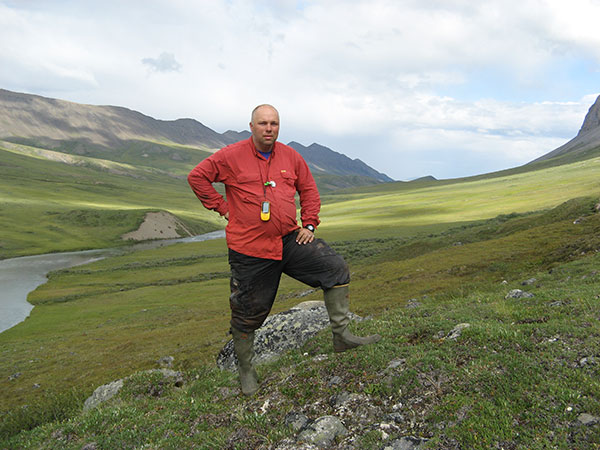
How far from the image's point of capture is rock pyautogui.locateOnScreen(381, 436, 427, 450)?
552cm

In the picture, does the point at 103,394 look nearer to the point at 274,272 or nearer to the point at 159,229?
the point at 274,272

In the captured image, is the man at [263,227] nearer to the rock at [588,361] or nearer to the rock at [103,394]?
the rock at [588,361]

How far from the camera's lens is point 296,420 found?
6805mm

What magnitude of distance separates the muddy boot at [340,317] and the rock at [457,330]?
179 centimetres

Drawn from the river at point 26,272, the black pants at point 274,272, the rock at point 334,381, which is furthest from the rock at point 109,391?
the river at point 26,272

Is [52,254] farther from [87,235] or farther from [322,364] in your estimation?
[322,364]

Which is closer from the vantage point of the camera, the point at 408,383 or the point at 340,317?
the point at 408,383

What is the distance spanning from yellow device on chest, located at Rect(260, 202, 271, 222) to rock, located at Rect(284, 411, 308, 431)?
3654 mm

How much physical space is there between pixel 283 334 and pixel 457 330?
22.5 ft

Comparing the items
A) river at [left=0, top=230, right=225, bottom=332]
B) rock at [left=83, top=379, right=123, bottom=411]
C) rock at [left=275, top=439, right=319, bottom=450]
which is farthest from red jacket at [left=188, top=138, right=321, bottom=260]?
river at [left=0, top=230, right=225, bottom=332]

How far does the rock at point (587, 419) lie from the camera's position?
5.12 meters

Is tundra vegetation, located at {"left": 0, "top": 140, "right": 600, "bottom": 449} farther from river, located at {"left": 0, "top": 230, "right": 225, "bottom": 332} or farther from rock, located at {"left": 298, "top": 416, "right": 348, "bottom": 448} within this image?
river, located at {"left": 0, "top": 230, "right": 225, "bottom": 332}

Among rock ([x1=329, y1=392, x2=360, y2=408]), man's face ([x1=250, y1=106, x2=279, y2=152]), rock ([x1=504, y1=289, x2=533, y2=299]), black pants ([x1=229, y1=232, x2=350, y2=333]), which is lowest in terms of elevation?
rock ([x1=329, y1=392, x2=360, y2=408])

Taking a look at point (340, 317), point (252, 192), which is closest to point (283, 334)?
point (340, 317)
